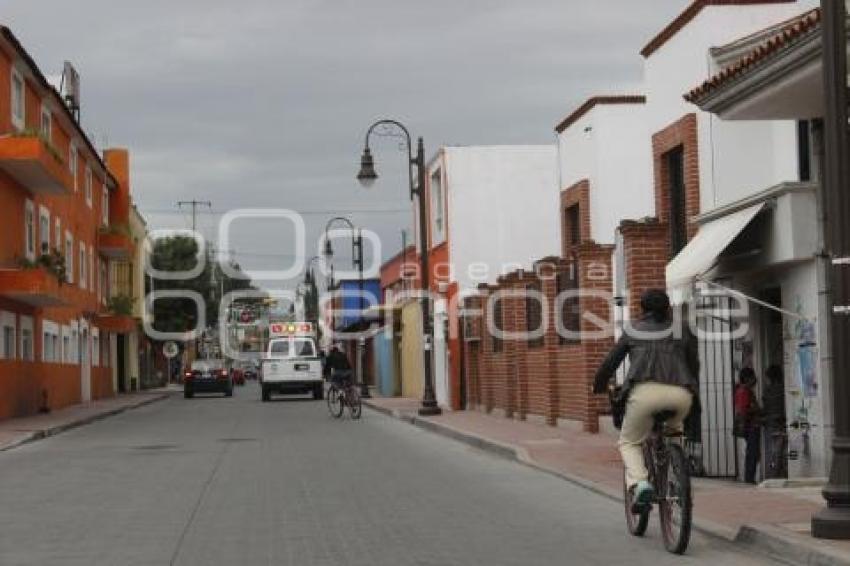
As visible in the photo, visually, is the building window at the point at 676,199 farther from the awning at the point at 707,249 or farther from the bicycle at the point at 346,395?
the bicycle at the point at 346,395

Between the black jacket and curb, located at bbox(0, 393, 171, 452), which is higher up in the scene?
the black jacket

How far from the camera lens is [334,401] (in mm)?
30688

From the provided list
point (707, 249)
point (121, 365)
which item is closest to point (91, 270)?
point (121, 365)

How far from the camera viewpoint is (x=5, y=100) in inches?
1158

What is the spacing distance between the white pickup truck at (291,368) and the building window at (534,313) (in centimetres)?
1846

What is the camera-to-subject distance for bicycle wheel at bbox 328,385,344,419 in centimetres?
3019

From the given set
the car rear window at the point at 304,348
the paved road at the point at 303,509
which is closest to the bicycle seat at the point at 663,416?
the paved road at the point at 303,509

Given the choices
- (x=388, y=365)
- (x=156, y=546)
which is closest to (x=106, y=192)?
(x=388, y=365)

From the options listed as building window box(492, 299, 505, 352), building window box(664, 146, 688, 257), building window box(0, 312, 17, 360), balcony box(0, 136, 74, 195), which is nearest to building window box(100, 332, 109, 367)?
balcony box(0, 136, 74, 195)

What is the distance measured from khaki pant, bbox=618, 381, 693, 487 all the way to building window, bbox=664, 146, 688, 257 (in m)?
8.56

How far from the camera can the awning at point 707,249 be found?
A: 12984mm

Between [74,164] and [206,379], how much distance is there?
13.2 m

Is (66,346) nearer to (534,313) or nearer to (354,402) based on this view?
(354,402)

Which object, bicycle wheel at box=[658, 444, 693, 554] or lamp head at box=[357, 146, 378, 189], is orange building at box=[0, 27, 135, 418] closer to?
lamp head at box=[357, 146, 378, 189]
